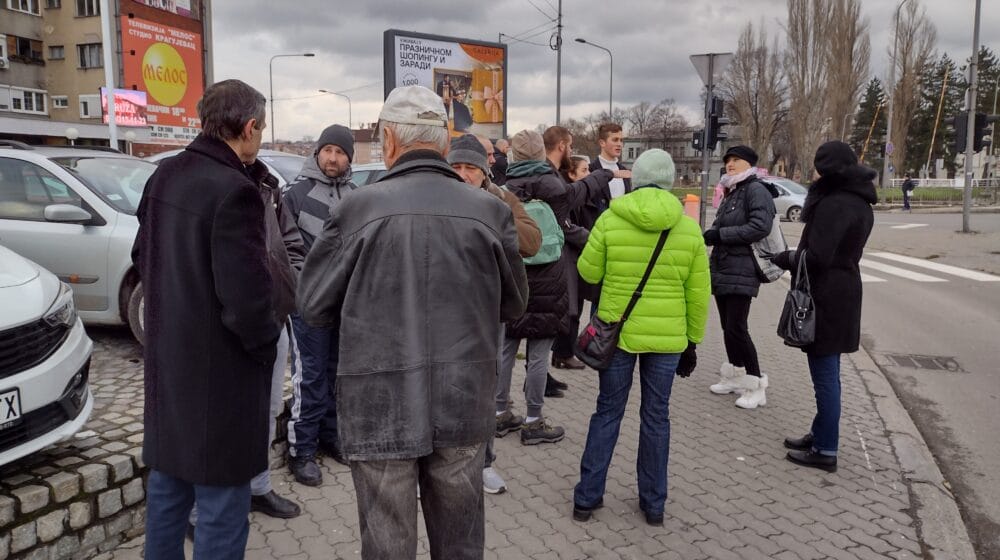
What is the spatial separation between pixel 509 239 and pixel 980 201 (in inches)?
→ 1718

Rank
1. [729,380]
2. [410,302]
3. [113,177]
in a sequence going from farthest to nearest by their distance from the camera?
[113,177] < [729,380] < [410,302]

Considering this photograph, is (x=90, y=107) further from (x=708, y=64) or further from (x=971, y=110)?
(x=971, y=110)

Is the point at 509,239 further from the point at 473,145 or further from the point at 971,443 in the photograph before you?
the point at 971,443

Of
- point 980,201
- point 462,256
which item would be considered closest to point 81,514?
point 462,256

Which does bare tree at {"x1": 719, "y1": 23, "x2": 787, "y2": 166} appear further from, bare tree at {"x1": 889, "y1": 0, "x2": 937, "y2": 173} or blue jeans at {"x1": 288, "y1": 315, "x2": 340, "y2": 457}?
blue jeans at {"x1": 288, "y1": 315, "x2": 340, "y2": 457}

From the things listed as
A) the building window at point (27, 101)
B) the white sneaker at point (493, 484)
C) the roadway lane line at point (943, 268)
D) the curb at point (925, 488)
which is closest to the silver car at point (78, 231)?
the white sneaker at point (493, 484)

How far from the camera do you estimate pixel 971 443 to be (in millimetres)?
5262

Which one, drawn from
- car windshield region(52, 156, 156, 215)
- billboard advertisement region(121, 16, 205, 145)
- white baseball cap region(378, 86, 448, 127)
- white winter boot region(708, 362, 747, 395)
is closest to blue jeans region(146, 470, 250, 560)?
white baseball cap region(378, 86, 448, 127)

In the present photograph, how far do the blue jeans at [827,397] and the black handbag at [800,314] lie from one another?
0.18 m

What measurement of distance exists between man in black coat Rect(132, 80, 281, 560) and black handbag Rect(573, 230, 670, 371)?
1707 millimetres

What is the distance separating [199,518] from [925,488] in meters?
4.07

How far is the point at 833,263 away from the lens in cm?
438

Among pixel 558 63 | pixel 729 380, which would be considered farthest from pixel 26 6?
pixel 729 380

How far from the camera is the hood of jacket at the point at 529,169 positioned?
457cm
